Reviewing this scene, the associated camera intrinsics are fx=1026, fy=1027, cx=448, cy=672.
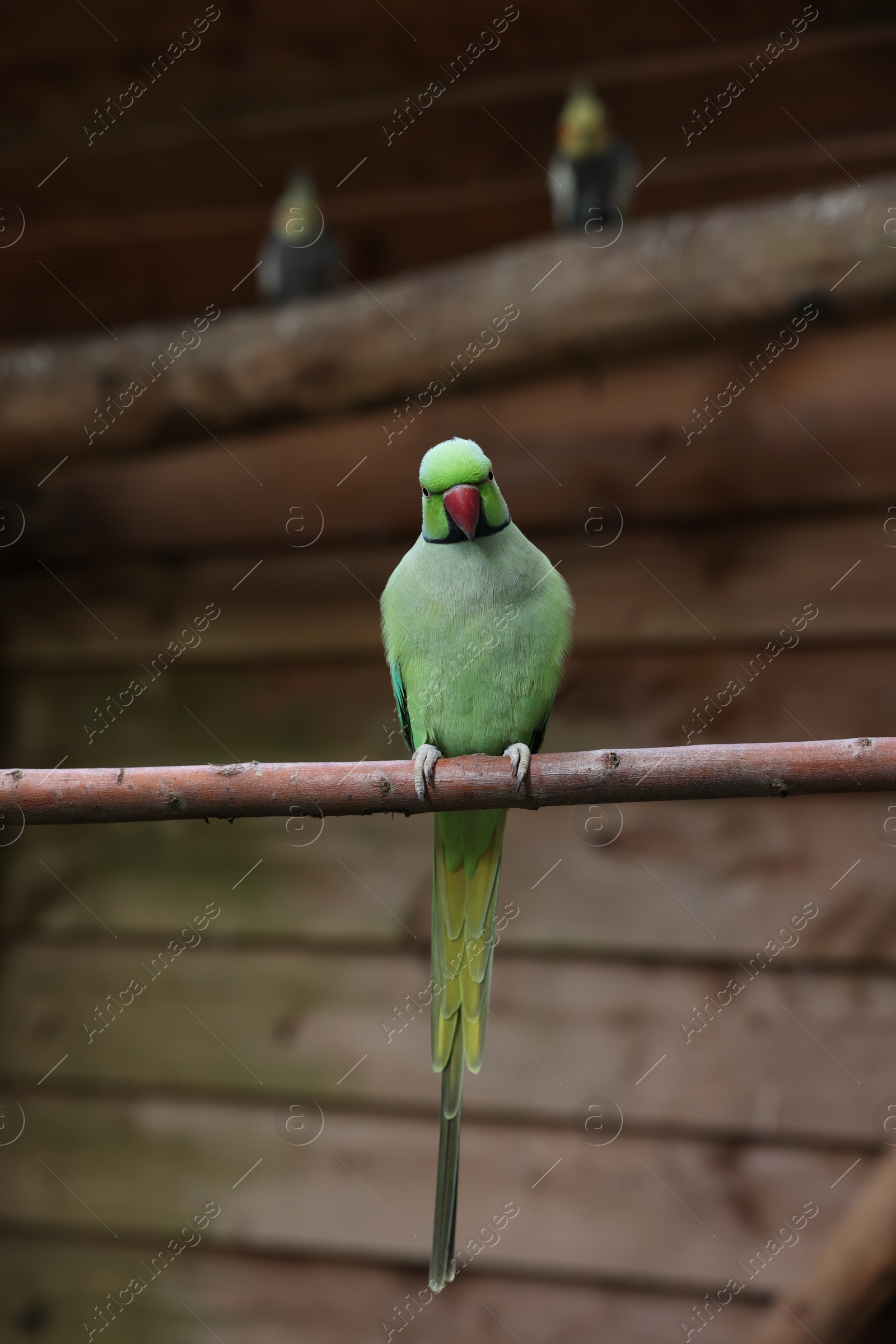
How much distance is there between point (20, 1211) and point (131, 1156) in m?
0.36

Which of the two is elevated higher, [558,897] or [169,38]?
[169,38]

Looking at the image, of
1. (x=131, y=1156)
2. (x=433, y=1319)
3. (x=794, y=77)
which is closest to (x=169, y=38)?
(x=794, y=77)

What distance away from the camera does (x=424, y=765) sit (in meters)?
1.44

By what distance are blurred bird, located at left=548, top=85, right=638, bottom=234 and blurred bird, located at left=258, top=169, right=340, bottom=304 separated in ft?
2.16

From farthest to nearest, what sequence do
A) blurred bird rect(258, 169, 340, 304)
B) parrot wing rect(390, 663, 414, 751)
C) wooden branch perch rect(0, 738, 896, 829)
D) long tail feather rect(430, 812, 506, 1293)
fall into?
blurred bird rect(258, 169, 340, 304) → parrot wing rect(390, 663, 414, 751) → long tail feather rect(430, 812, 506, 1293) → wooden branch perch rect(0, 738, 896, 829)

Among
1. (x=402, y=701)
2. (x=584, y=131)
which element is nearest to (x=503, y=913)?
(x=402, y=701)

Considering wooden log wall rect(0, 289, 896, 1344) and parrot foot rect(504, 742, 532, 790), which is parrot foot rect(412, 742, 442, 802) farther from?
wooden log wall rect(0, 289, 896, 1344)

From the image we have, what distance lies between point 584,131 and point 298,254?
0.81m

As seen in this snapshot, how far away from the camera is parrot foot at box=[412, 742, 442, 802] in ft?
4.22

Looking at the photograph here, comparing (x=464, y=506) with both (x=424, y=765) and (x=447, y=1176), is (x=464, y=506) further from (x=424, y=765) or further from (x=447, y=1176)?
(x=447, y=1176)

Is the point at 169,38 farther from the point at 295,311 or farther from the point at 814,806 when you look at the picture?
the point at 814,806

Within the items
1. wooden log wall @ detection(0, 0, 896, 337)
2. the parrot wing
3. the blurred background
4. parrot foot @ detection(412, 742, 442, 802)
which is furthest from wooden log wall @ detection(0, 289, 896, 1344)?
parrot foot @ detection(412, 742, 442, 802)

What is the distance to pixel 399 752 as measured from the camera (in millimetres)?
2904

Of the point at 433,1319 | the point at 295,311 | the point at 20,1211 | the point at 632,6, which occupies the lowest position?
the point at 433,1319
